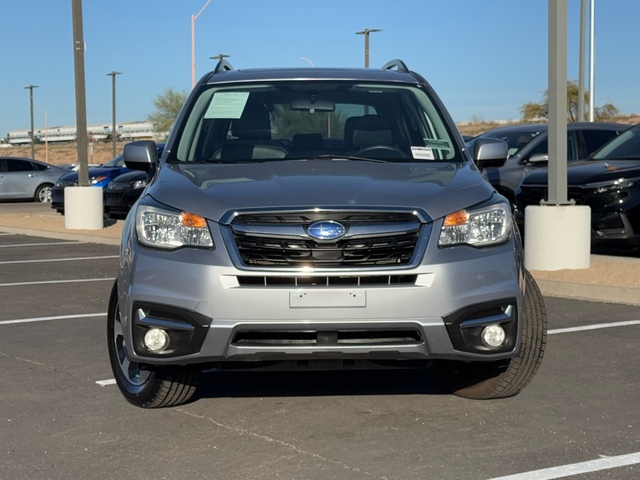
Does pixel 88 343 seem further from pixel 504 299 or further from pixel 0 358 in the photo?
pixel 504 299

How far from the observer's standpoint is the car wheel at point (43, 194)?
3548 cm

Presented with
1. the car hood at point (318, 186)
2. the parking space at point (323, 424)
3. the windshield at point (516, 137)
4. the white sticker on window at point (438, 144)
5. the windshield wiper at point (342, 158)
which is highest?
the white sticker on window at point (438, 144)

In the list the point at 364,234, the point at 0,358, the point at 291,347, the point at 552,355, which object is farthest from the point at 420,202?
the point at 0,358

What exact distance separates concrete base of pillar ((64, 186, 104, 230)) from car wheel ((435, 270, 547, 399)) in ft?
50.6

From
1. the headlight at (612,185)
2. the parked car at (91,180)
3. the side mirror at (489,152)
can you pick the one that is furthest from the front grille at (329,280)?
the parked car at (91,180)

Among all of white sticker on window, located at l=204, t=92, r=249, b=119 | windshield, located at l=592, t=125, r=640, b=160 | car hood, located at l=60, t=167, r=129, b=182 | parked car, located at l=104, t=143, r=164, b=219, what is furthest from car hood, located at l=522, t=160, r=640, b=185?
car hood, located at l=60, t=167, r=129, b=182

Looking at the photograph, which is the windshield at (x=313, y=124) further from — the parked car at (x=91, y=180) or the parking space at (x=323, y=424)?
the parked car at (x=91, y=180)

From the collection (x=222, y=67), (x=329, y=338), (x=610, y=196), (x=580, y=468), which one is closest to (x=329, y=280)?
(x=329, y=338)

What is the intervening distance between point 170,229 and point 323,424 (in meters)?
1.22

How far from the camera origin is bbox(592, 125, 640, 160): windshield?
14.2m

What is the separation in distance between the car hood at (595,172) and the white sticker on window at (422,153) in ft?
22.9

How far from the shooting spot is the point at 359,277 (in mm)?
5305

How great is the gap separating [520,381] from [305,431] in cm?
120

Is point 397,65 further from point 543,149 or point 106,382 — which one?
point 543,149
